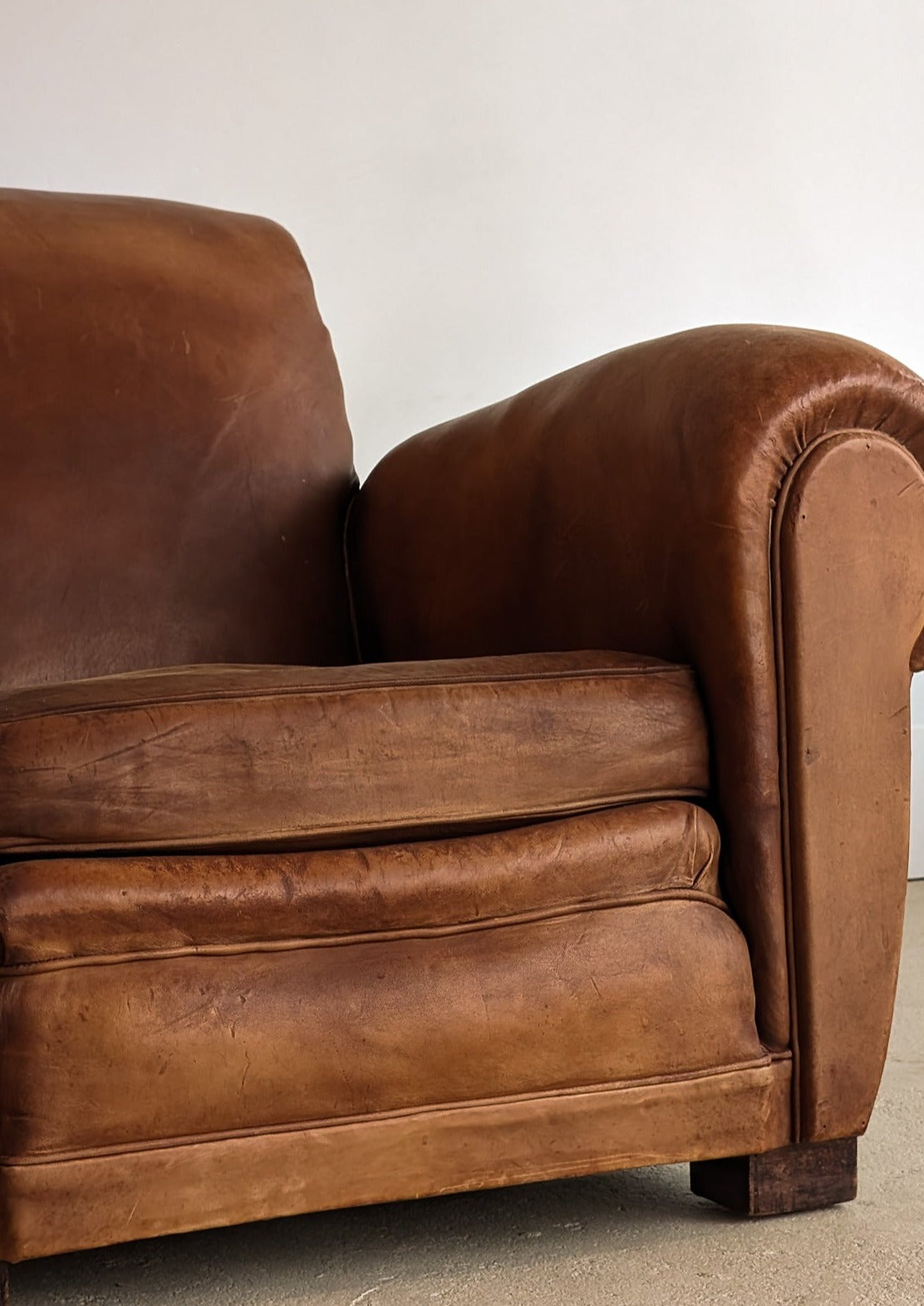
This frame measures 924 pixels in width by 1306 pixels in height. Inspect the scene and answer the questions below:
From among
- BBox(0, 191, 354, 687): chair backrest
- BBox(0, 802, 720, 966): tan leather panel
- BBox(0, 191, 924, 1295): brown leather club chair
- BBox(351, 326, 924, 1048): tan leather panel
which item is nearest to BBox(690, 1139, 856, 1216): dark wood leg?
BBox(0, 191, 924, 1295): brown leather club chair

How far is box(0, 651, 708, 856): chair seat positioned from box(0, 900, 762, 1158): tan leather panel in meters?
0.09

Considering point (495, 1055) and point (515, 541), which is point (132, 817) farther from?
point (515, 541)

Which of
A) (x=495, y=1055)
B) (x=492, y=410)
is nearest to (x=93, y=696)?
(x=495, y=1055)

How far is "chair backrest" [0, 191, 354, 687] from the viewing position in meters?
1.65

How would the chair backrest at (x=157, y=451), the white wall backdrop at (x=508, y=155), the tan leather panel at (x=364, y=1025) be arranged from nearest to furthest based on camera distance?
the tan leather panel at (x=364, y=1025) < the chair backrest at (x=157, y=451) < the white wall backdrop at (x=508, y=155)

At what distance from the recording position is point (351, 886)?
3.53ft

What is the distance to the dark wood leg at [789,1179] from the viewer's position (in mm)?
1186

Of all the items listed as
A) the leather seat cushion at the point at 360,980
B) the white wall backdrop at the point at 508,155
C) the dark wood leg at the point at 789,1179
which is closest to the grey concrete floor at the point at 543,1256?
the dark wood leg at the point at 789,1179

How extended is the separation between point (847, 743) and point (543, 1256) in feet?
1.54

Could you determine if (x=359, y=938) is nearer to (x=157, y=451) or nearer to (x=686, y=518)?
(x=686, y=518)

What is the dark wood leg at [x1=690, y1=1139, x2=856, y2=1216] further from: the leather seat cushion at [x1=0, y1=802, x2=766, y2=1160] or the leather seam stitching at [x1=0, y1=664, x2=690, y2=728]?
the leather seam stitching at [x1=0, y1=664, x2=690, y2=728]

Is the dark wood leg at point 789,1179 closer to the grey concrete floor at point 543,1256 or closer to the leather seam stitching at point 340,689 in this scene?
the grey concrete floor at point 543,1256

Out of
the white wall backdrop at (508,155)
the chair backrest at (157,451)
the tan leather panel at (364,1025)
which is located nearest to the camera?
the tan leather panel at (364,1025)

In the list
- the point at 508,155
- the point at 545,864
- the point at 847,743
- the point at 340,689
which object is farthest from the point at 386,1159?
the point at 508,155
